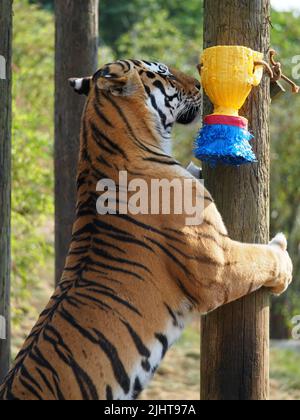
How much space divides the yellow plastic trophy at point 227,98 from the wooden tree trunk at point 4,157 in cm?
143

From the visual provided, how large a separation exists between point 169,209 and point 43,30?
341 inches

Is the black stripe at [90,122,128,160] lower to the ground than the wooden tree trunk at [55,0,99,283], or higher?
lower

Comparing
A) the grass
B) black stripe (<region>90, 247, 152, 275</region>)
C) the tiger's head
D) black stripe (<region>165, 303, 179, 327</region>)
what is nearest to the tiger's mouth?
the tiger's head

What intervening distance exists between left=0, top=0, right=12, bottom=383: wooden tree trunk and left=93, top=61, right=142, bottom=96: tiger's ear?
3.19 ft

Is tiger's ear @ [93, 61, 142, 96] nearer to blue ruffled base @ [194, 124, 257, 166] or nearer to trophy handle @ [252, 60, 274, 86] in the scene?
blue ruffled base @ [194, 124, 257, 166]

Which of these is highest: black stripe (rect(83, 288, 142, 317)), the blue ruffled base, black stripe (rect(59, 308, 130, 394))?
the blue ruffled base

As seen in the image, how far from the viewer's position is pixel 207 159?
4320 millimetres

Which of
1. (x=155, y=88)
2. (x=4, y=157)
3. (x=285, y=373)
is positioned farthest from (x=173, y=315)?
(x=285, y=373)

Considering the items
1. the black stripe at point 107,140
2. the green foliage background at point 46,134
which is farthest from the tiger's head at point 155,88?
the green foliage background at point 46,134

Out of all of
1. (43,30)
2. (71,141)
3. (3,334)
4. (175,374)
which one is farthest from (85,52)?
(43,30)

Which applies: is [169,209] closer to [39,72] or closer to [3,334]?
[3,334]

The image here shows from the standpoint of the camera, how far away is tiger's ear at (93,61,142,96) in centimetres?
432

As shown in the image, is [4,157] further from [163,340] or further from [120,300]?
[163,340]

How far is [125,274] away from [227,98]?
3.30 feet
